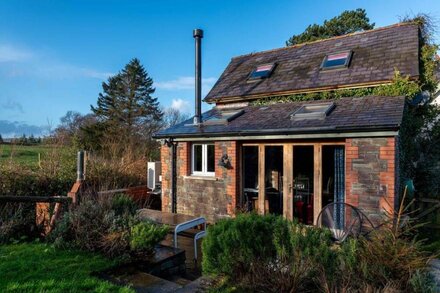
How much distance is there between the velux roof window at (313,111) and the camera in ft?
25.5

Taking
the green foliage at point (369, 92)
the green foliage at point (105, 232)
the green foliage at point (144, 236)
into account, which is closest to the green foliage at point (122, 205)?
the green foliage at point (105, 232)

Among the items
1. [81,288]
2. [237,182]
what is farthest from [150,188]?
[81,288]

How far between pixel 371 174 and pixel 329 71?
4.42 m

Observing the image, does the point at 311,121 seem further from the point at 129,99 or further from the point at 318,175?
the point at 129,99

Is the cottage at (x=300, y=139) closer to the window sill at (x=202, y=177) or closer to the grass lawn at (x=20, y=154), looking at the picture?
the window sill at (x=202, y=177)

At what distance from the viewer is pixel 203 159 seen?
9.78 meters

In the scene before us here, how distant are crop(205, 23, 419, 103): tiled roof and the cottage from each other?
3 cm

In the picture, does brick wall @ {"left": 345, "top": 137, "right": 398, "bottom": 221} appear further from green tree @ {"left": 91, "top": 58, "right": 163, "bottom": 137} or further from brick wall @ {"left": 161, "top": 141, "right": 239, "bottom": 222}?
green tree @ {"left": 91, "top": 58, "right": 163, "bottom": 137}

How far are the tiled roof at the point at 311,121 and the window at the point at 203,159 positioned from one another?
653mm

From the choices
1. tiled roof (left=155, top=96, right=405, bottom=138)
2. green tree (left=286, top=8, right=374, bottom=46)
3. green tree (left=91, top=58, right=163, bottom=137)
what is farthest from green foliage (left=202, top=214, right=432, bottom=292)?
green tree (left=91, top=58, right=163, bottom=137)

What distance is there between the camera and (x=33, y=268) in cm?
445

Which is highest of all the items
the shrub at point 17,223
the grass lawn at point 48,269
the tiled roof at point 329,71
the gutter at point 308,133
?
the tiled roof at point 329,71

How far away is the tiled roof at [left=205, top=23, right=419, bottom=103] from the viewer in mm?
8879

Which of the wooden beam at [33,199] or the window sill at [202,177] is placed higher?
the window sill at [202,177]
